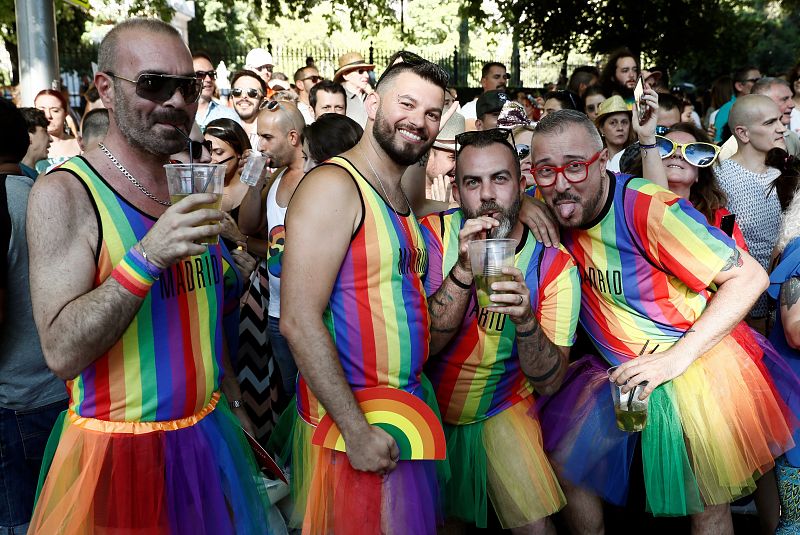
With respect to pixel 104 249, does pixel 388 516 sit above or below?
below

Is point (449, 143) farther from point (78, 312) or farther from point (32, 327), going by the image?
point (78, 312)

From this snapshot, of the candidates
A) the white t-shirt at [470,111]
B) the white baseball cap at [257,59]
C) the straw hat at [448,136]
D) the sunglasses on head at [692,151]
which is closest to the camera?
the sunglasses on head at [692,151]

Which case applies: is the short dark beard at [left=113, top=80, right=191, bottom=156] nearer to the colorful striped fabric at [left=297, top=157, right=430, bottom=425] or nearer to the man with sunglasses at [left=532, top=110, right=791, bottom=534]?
the colorful striped fabric at [left=297, top=157, right=430, bottom=425]

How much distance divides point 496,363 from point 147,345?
158 cm

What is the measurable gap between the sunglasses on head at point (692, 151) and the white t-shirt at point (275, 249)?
7.55 ft

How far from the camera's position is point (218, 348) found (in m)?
2.66

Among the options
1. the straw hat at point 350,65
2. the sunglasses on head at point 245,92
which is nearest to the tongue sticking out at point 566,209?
the straw hat at point 350,65

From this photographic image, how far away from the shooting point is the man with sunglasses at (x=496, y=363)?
323cm

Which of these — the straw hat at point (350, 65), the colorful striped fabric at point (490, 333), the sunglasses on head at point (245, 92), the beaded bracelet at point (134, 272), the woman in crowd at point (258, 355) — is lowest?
the woman in crowd at point (258, 355)

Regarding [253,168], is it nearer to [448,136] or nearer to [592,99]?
[448,136]

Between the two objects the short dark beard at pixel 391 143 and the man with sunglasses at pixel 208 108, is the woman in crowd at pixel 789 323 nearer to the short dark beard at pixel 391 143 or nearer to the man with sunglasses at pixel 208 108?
the short dark beard at pixel 391 143

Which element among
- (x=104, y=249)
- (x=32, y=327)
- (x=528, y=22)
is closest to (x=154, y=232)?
(x=104, y=249)

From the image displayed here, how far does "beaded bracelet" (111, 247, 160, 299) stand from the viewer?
2.04 meters

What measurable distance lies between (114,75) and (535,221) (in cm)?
185
